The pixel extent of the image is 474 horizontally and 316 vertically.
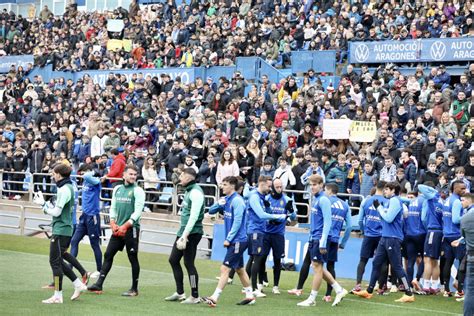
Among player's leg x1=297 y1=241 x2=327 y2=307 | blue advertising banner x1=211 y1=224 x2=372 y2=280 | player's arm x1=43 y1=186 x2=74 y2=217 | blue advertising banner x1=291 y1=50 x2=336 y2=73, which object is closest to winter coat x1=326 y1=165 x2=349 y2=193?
blue advertising banner x1=211 y1=224 x2=372 y2=280

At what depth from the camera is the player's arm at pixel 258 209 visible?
1739 centimetres

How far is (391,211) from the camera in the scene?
1734 cm

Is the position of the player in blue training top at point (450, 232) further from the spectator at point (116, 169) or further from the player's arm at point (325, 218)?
the spectator at point (116, 169)

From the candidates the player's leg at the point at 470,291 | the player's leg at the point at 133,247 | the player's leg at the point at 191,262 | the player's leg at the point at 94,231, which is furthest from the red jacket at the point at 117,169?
the player's leg at the point at 470,291

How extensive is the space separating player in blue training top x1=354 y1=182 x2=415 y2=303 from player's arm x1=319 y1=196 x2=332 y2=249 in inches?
50.8

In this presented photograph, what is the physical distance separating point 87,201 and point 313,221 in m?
4.65

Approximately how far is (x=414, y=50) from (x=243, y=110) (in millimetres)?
5154

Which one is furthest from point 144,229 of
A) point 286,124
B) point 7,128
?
point 7,128

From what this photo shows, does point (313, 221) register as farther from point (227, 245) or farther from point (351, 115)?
point (351, 115)

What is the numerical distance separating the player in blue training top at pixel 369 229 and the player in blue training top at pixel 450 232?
114 cm

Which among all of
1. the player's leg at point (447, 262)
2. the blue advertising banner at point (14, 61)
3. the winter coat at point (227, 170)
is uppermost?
the blue advertising banner at point (14, 61)

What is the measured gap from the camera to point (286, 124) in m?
27.0

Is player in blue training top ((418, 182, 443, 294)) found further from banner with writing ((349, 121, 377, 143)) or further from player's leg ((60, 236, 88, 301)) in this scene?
banner with writing ((349, 121, 377, 143))

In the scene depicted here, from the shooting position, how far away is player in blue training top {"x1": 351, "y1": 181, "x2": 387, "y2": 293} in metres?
18.0
